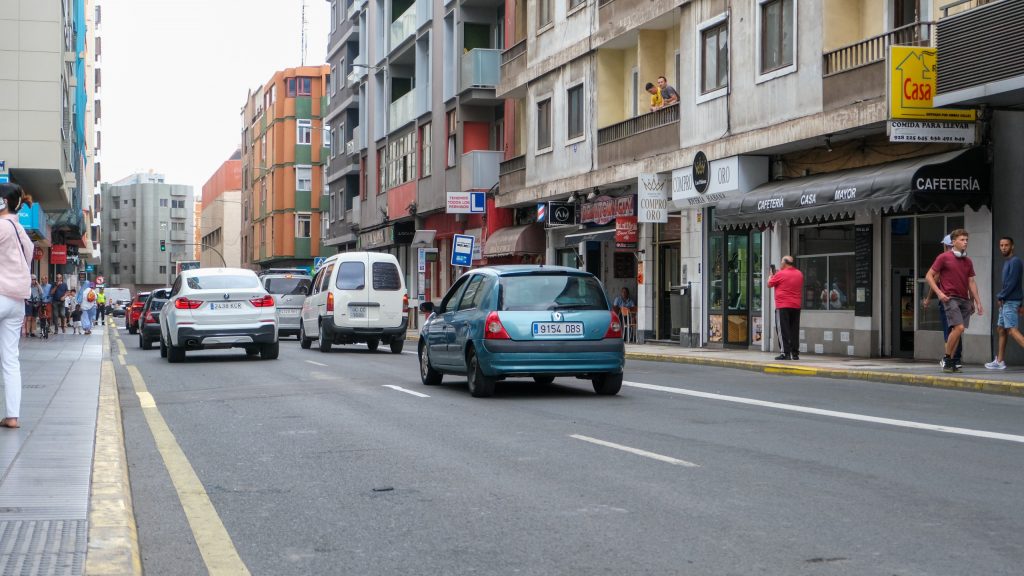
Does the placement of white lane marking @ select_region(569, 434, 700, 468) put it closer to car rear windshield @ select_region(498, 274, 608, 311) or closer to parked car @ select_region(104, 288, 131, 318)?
car rear windshield @ select_region(498, 274, 608, 311)

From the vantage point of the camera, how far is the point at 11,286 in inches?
368

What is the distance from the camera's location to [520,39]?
39.4 meters

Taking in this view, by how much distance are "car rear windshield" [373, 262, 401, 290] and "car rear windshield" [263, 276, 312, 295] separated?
8.13 m

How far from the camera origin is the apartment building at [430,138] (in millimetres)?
42000

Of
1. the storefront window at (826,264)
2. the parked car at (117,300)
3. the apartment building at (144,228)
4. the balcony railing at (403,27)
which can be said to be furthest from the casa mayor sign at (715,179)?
the apartment building at (144,228)

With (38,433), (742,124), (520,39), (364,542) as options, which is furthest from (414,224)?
(364,542)

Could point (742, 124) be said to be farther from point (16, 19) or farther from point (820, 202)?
point (16, 19)

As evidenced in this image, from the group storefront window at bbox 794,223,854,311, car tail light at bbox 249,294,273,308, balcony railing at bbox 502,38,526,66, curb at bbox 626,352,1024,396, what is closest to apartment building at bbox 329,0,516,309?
balcony railing at bbox 502,38,526,66

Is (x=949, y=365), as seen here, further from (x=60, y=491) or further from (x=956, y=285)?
(x=60, y=491)

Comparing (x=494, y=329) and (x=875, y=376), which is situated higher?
(x=494, y=329)

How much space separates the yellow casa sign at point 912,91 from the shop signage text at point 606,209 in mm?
12565

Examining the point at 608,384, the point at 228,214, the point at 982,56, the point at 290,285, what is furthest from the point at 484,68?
the point at 228,214

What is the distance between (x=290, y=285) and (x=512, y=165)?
838 centimetres

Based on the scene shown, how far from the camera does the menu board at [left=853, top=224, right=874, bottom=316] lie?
73.2 feet
